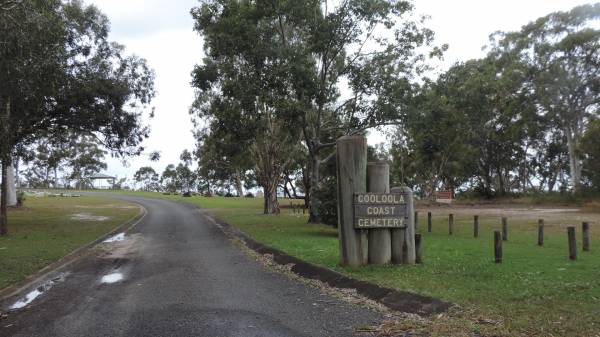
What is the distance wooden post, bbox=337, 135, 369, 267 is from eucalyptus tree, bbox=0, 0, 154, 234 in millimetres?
7120

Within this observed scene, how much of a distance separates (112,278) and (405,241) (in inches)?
237

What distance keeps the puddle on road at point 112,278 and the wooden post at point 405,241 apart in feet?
18.3

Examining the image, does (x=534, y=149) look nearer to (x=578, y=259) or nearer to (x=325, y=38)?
(x=325, y=38)

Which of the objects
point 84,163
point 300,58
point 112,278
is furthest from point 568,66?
point 84,163

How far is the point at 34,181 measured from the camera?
10394 cm

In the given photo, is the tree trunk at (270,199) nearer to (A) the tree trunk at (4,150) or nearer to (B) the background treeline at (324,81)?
(B) the background treeline at (324,81)

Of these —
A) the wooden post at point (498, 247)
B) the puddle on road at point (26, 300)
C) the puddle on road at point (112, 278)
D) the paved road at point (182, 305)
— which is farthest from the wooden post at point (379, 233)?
the puddle on road at point (26, 300)

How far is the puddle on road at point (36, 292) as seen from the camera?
7918 mm

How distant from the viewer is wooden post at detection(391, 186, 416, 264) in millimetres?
10305

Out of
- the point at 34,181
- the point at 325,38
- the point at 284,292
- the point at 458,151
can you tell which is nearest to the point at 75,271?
the point at 284,292

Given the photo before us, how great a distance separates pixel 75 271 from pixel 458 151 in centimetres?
4209

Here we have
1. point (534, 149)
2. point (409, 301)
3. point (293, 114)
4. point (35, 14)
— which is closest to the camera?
point (409, 301)

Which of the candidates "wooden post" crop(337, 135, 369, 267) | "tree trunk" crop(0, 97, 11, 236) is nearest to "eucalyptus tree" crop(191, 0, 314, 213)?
"tree trunk" crop(0, 97, 11, 236)

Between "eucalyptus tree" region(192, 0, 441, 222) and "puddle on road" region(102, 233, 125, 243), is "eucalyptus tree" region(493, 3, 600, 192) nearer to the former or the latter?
"eucalyptus tree" region(192, 0, 441, 222)
